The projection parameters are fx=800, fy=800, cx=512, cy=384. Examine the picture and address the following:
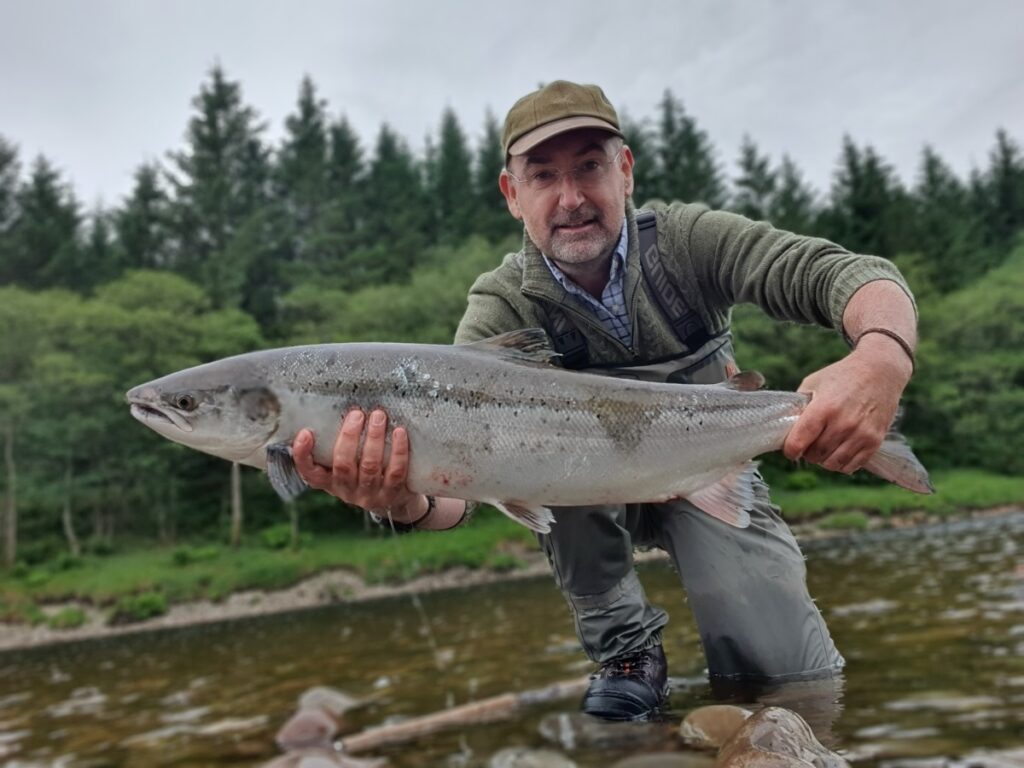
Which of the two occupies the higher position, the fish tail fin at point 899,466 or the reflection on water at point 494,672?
the fish tail fin at point 899,466

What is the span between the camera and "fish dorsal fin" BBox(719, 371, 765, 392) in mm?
3654

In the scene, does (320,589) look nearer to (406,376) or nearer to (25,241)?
(406,376)

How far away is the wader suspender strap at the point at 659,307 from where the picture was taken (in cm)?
438

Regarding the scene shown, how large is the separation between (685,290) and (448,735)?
4.77 m

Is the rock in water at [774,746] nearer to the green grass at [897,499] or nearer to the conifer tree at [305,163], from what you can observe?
the green grass at [897,499]

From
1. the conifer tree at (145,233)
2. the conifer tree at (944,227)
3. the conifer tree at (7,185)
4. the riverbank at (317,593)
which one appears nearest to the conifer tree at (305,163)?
the conifer tree at (145,233)

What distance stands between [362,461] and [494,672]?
297 inches

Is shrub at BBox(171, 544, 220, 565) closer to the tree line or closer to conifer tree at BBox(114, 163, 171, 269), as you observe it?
the tree line

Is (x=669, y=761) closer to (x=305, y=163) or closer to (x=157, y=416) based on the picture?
(x=157, y=416)

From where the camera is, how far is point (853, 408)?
3236 mm

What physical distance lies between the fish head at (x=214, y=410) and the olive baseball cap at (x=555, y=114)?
6.14 feet

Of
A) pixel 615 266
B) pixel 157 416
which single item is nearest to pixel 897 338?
pixel 615 266

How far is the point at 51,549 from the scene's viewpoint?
33.1 meters

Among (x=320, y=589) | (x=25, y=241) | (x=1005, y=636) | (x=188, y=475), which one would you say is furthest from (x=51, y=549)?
(x=1005, y=636)
